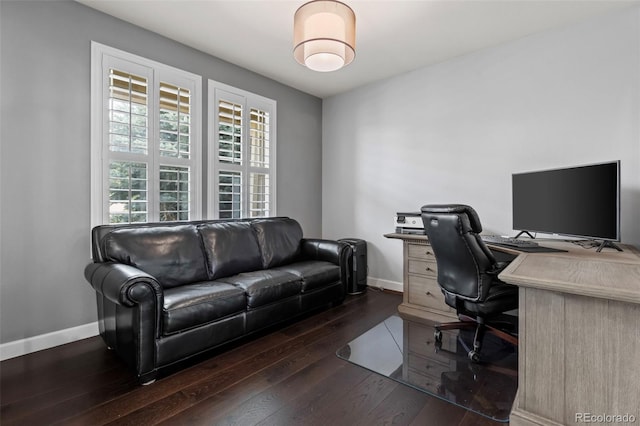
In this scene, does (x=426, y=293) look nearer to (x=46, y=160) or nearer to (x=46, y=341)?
(x=46, y=341)

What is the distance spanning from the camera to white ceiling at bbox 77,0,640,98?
8.08 ft

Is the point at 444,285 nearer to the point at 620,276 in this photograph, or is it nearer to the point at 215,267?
the point at 620,276

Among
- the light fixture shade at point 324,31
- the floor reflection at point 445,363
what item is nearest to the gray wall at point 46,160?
the light fixture shade at point 324,31

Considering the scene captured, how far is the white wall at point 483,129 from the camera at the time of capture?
8.32 feet

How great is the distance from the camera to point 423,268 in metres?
3.06

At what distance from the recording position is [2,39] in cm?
214

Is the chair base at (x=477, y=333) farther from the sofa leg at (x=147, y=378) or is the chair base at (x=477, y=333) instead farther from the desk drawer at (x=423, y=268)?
the sofa leg at (x=147, y=378)

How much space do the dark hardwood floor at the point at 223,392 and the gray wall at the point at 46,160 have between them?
371 millimetres

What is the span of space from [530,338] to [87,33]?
3.65 metres

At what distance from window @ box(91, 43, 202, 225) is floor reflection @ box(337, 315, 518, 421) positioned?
2145mm

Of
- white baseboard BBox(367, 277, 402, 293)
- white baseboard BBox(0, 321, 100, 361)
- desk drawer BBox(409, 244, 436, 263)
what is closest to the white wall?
white baseboard BBox(367, 277, 402, 293)

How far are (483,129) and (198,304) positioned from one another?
315 centimetres

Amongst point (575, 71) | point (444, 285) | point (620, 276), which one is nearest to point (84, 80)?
point (444, 285)

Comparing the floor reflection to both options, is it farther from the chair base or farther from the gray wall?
the gray wall
